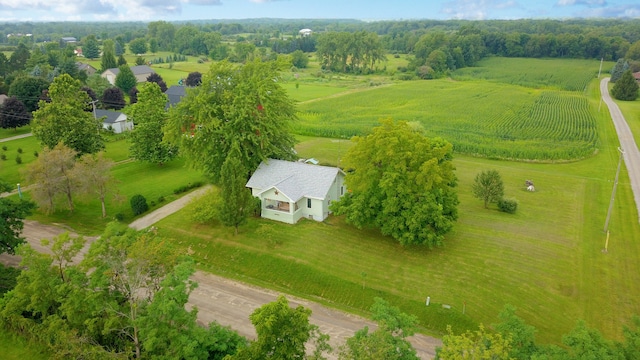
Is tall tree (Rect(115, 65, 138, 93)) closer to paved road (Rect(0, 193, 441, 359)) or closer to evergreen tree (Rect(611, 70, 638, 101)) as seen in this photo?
paved road (Rect(0, 193, 441, 359))

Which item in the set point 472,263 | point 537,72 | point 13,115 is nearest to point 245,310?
point 472,263

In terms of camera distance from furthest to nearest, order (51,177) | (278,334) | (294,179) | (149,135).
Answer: (149,135) → (294,179) → (51,177) → (278,334)

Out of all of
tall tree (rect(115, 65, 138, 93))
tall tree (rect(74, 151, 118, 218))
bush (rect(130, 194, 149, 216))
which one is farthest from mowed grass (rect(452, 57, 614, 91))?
tall tree (rect(74, 151, 118, 218))

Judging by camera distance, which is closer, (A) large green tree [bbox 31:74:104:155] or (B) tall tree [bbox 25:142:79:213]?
(B) tall tree [bbox 25:142:79:213]

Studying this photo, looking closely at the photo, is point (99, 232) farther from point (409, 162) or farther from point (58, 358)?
point (409, 162)

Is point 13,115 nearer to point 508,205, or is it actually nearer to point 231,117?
point 231,117

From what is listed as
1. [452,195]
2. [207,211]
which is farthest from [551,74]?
[207,211]
